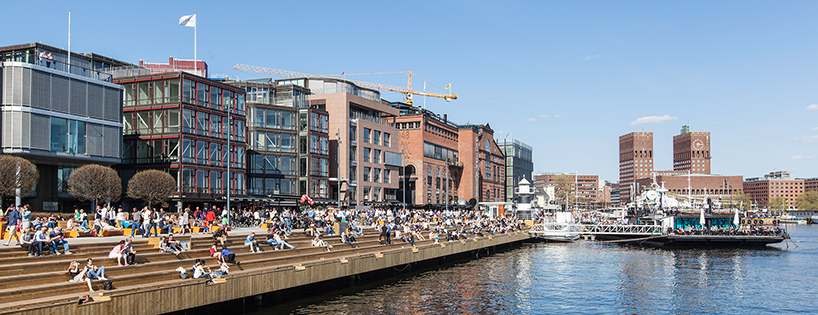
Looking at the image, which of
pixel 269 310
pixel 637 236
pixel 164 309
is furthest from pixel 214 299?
pixel 637 236

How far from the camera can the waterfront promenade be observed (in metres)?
20.5

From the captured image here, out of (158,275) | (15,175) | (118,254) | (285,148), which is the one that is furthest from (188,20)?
(158,275)

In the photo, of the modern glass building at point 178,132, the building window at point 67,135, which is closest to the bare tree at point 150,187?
the building window at point 67,135

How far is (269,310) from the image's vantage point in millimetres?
29547

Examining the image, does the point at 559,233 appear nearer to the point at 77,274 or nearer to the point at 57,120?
the point at 57,120

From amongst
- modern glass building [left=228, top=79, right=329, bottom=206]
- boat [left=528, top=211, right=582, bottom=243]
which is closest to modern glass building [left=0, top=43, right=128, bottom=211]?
modern glass building [left=228, top=79, right=329, bottom=206]

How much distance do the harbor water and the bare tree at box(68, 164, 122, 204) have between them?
21.7m

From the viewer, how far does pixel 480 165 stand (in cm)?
13475

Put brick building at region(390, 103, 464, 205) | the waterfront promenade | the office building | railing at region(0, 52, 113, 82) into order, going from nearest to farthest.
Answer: the waterfront promenade → railing at region(0, 52, 113, 82) → the office building → brick building at region(390, 103, 464, 205)

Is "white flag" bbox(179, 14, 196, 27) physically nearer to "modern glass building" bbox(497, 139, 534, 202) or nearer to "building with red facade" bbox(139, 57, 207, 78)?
"building with red facade" bbox(139, 57, 207, 78)

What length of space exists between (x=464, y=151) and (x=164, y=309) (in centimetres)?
10768

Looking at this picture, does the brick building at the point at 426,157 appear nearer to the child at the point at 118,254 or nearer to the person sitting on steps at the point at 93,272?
the child at the point at 118,254

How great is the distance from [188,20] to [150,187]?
66.8 feet

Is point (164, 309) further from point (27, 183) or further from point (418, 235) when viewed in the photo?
point (418, 235)
